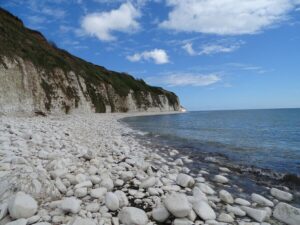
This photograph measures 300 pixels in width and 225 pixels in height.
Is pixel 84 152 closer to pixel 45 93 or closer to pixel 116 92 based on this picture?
pixel 45 93

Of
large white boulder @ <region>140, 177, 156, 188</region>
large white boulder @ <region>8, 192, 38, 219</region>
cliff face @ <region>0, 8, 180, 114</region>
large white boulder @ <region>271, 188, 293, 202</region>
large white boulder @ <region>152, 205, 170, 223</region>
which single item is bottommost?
large white boulder @ <region>271, 188, 293, 202</region>

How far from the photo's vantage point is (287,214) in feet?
12.3

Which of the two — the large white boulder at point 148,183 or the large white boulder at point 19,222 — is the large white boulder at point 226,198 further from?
the large white boulder at point 19,222

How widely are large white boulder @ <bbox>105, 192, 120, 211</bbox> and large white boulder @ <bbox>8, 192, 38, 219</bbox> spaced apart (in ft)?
3.71

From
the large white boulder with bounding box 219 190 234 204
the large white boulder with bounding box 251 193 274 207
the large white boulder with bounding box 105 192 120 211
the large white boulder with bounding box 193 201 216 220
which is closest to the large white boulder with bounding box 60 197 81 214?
the large white boulder with bounding box 105 192 120 211

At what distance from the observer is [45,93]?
89.4ft

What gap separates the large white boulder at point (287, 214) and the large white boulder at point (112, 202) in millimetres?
2806

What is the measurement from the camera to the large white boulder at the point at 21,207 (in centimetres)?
321

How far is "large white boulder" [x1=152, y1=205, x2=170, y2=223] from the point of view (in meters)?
3.52

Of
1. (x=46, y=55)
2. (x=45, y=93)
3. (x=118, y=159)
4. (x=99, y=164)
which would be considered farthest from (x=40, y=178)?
(x=46, y=55)

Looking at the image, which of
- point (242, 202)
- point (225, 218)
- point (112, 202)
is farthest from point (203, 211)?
point (112, 202)

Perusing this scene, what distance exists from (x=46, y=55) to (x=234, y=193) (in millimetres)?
33768

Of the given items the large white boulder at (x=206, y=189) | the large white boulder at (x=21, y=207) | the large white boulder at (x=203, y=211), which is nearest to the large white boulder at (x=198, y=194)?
the large white boulder at (x=206, y=189)

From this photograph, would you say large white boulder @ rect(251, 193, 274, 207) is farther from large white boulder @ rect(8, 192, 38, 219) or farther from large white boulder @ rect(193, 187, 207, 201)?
large white boulder @ rect(8, 192, 38, 219)
